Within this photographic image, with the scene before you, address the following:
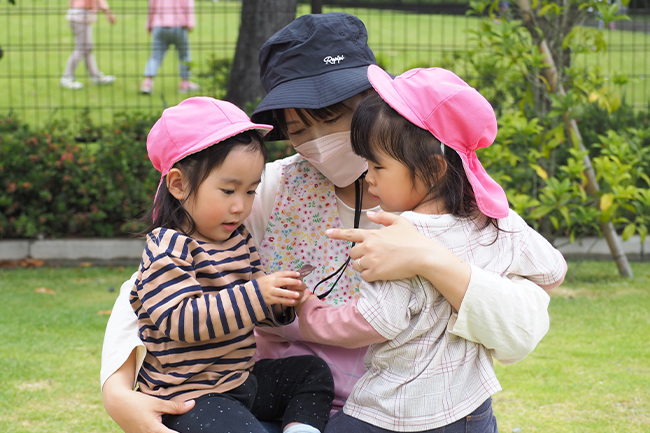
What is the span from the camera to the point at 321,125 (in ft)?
7.55

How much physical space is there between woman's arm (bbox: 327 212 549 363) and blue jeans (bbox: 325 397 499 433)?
0.17 metres

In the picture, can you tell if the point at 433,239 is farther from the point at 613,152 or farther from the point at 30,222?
the point at 30,222

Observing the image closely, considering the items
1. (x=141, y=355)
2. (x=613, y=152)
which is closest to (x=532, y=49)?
(x=613, y=152)

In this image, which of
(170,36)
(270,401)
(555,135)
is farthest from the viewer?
(170,36)

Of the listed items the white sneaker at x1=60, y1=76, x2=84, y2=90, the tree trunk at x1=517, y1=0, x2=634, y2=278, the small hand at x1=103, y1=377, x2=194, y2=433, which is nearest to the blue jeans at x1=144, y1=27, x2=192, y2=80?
the white sneaker at x1=60, y1=76, x2=84, y2=90

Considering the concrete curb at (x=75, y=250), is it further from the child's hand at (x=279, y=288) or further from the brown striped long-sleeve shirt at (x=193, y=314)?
the child's hand at (x=279, y=288)

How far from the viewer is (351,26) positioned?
236 centimetres

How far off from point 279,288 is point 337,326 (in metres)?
0.17

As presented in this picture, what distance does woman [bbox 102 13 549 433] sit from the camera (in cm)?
192

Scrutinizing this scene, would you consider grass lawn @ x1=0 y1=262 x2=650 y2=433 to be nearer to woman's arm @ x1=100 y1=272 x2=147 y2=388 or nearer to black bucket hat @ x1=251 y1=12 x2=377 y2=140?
woman's arm @ x1=100 y1=272 x2=147 y2=388

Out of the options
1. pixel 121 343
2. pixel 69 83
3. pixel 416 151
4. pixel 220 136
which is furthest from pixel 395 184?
pixel 69 83

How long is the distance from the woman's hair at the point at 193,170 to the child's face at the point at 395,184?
37 centimetres

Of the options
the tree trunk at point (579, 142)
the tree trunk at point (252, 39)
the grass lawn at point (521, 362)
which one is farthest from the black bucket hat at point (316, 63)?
the tree trunk at point (252, 39)

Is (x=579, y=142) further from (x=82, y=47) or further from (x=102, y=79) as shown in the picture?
(x=82, y=47)
